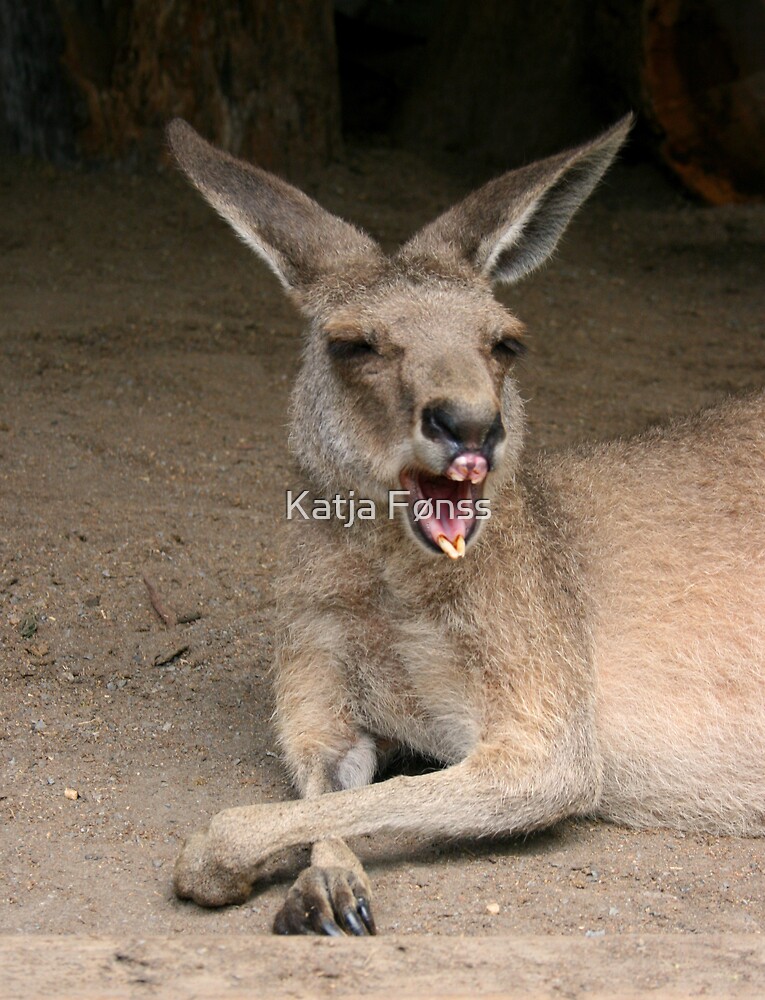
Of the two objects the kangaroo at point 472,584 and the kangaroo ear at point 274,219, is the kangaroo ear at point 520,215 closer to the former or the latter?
the kangaroo at point 472,584

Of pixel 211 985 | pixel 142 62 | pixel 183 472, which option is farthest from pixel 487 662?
pixel 142 62

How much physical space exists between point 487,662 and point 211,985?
1739mm

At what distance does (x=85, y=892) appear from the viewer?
3949 millimetres

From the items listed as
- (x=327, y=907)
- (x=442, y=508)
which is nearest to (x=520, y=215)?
(x=442, y=508)

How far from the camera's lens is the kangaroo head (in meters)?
3.97

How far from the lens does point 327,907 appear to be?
369 centimetres

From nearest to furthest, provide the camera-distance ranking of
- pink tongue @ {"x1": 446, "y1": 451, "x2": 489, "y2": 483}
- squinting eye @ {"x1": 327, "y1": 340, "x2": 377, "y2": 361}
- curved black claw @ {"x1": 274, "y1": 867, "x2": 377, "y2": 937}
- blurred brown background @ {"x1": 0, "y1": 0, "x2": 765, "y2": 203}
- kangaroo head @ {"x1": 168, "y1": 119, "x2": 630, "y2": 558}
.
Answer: curved black claw @ {"x1": 274, "y1": 867, "x2": 377, "y2": 937}
pink tongue @ {"x1": 446, "y1": 451, "x2": 489, "y2": 483}
kangaroo head @ {"x1": 168, "y1": 119, "x2": 630, "y2": 558}
squinting eye @ {"x1": 327, "y1": 340, "x2": 377, "y2": 361}
blurred brown background @ {"x1": 0, "y1": 0, "x2": 765, "y2": 203}

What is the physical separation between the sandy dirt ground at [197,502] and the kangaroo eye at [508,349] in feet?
5.20

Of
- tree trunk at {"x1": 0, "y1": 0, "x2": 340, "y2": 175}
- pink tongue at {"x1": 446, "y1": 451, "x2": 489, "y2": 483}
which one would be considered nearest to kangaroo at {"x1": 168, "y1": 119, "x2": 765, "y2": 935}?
pink tongue at {"x1": 446, "y1": 451, "x2": 489, "y2": 483}

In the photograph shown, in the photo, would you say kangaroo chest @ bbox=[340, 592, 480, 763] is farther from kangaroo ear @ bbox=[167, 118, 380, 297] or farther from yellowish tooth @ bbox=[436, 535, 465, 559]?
kangaroo ear @ bbox=[167, 118, 380, 297]

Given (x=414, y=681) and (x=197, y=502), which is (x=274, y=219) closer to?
(x=414, y=681)

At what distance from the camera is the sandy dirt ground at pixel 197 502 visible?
13.2 ft

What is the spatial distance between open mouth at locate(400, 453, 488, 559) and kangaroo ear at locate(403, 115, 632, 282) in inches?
38.4

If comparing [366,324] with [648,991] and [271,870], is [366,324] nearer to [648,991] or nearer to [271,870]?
[271,870]
